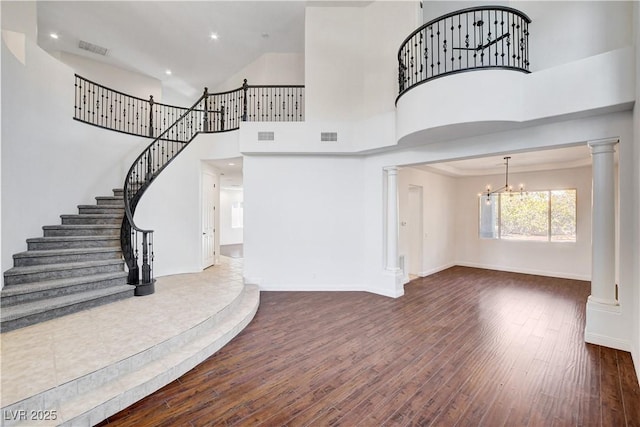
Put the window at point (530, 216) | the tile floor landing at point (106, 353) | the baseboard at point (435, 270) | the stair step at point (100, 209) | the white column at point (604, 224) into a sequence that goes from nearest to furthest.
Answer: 1. the tile floor landing at point (106, 353)
2. the white column at point (604, 224)
3. the stair step at point (100, 209)
4. the window at point (530, 216)
5. the baseboard at point (435, 270)

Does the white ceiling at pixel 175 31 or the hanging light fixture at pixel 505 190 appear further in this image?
the hanging light fixture at pixel 505 190

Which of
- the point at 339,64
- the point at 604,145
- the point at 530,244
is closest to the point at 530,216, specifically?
the point at 530,244

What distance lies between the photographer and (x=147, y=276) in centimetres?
452

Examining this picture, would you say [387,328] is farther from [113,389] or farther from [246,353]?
[113,389]

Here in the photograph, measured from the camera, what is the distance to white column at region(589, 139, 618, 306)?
344 cm

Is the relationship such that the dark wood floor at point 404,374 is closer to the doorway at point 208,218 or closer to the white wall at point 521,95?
the white wall at point 521,95

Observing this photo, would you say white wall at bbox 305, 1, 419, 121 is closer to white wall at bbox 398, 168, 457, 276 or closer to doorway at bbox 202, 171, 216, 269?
white wall at bbox 398, 168, 457, 276

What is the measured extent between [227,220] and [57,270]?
10239mm

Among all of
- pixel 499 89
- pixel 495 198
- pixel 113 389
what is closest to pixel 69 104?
pixel 113 389

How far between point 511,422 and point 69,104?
8.08 meters

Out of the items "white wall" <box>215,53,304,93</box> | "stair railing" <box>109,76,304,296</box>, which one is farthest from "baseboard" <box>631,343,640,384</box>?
"white wall" <box>215,53,304,93</box>

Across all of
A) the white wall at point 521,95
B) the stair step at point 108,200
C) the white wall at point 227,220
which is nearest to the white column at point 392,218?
the white wall at point 521,95

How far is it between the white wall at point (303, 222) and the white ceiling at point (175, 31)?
11.3ft

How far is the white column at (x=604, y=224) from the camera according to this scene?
3439 mm
